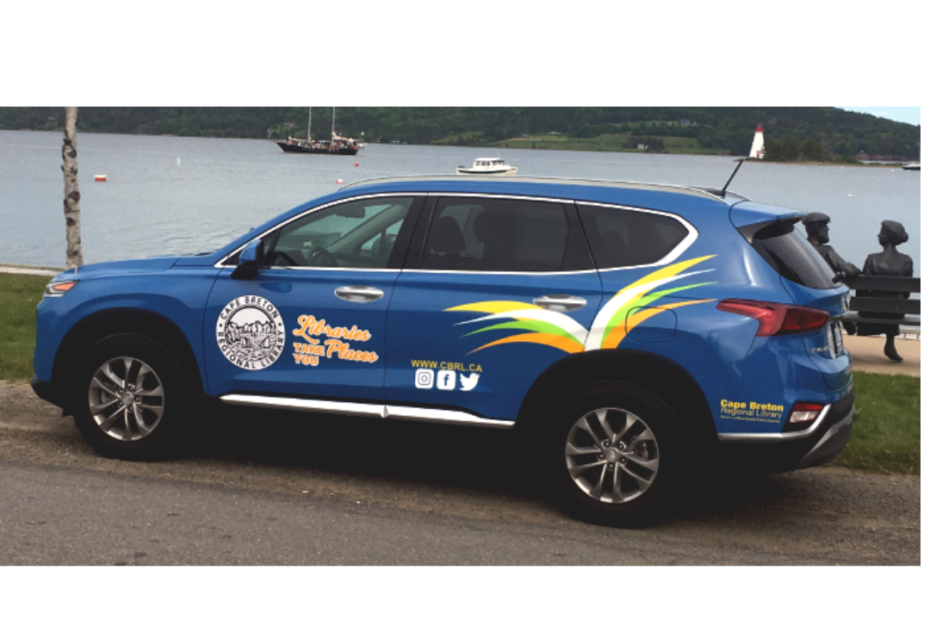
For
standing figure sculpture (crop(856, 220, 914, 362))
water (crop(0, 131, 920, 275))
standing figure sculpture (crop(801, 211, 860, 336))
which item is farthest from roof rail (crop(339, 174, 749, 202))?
water (crop(0, 131, 920, 275))

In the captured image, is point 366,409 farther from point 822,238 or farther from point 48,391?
point 822,238

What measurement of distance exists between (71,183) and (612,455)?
495 inches

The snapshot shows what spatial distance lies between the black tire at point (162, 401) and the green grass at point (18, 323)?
267 centimetres

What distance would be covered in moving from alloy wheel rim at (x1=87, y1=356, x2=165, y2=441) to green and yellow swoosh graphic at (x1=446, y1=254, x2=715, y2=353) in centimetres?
235

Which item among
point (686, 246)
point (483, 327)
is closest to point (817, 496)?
point (686, 246)

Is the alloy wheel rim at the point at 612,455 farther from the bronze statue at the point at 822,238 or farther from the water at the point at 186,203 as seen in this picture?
the water at the point at 186,203

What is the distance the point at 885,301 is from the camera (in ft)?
35.0

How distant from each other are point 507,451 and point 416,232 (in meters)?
1.40

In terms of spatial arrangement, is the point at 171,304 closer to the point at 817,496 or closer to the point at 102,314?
the point at 102,314

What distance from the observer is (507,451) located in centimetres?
584

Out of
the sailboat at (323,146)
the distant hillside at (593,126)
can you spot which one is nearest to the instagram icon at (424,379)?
the distant hillside at (593,126)

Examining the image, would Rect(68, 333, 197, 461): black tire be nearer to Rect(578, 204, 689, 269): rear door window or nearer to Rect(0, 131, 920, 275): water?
Rect(578, 204, 689, 269): rear door window

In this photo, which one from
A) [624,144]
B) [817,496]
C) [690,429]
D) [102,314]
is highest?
[624,144]

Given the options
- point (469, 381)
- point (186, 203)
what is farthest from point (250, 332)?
point (186, 203)
